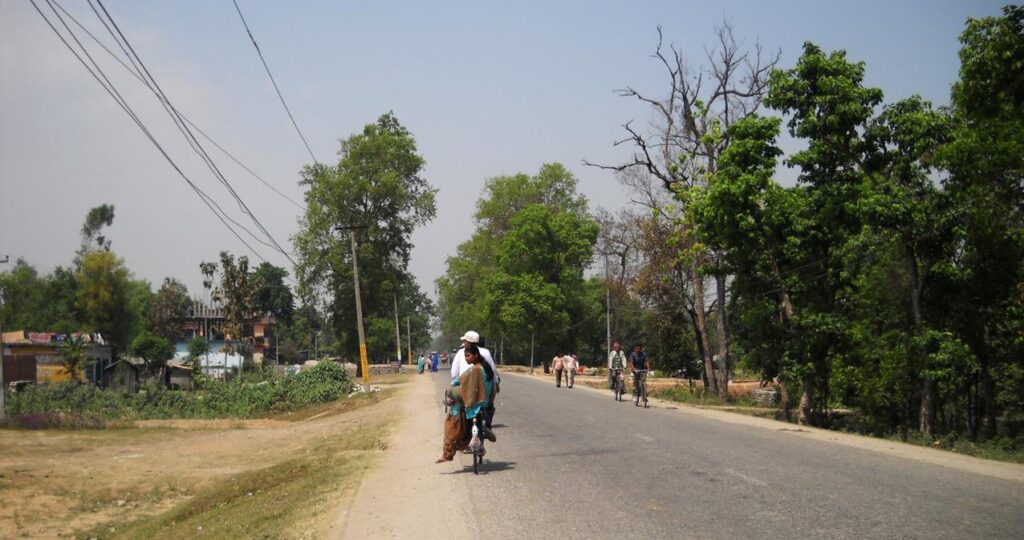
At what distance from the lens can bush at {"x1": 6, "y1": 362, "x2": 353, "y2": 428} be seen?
3503 centimetres

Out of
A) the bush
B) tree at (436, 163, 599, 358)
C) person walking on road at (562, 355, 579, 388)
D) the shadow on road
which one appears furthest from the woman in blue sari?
tree at (436, 163, 599, 358)

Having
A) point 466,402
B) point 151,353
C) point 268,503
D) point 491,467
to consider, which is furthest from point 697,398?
point 151,353

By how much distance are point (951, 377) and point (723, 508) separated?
14.8m

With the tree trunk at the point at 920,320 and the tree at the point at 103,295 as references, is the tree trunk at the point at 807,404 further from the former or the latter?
the tree at the point at 103,295

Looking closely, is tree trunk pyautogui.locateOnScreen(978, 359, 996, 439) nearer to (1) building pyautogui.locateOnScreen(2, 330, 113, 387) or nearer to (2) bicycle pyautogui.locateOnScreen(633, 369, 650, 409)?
(2) bicycle pyautogui.locateOnScreen(633, 369, 650, 409)

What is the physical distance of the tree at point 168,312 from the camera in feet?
347

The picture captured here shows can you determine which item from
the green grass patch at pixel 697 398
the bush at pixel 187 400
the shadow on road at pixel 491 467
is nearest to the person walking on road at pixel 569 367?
the green grass patch at pixel 697 398

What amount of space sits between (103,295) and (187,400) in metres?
46.5

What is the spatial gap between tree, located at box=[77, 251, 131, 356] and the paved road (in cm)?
7386

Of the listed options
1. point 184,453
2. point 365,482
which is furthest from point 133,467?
point 365,482

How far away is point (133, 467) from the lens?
71.6 ft

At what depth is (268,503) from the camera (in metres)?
13.0

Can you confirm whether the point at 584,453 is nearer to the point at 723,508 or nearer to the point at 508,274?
the point at 723,508

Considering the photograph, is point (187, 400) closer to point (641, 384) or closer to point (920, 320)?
point (641, 384)
